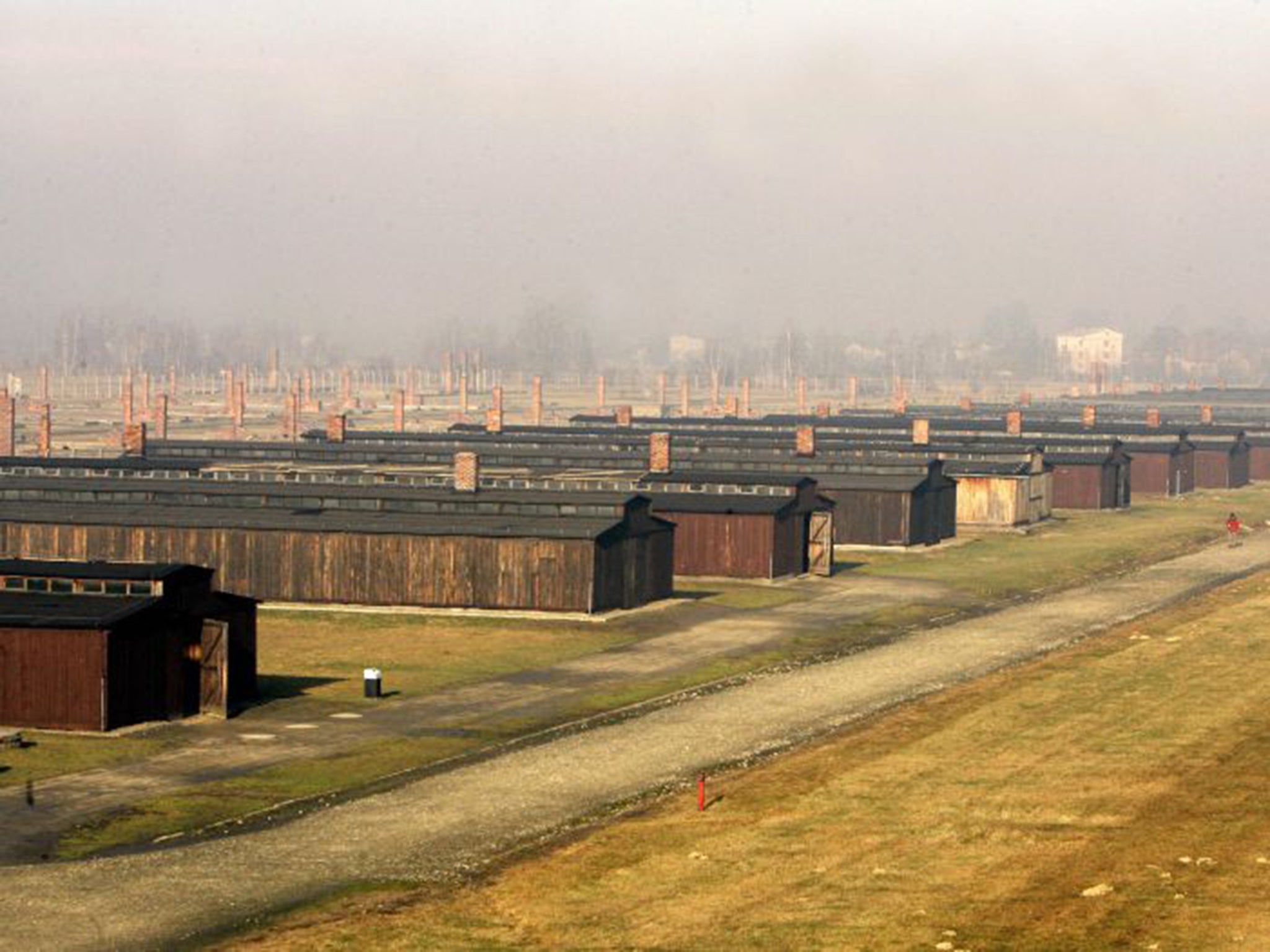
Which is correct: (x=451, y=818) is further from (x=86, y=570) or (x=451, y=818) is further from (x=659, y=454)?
(x=659, y=454)

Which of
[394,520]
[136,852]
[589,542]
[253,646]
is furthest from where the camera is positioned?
[394,520]

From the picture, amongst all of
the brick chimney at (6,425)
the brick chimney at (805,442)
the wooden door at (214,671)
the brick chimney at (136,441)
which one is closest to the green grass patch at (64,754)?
the wooden door at (214,671)

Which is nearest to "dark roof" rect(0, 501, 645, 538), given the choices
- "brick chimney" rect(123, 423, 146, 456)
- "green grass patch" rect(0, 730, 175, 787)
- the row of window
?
the row of window

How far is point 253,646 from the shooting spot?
6075cm

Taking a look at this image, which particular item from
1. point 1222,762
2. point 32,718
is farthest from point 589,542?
point 1222,762

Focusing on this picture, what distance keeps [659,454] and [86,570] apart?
55.0 meters

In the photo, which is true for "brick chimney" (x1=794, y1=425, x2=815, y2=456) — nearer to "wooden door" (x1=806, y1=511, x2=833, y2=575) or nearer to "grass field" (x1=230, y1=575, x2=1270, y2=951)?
"wooden door" (x1=806, y1=511, x2=833, y2=575)

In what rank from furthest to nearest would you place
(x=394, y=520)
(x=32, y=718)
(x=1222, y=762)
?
(x=394, y=520)
(x=32, y=718)
(x=1222, y=762)

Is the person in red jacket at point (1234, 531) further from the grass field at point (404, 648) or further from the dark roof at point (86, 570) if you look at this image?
the dark roof at point (86, 570)

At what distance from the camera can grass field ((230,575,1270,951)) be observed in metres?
35.2

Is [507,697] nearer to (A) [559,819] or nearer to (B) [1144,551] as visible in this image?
(A) [559,819]

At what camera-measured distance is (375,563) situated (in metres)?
83.6

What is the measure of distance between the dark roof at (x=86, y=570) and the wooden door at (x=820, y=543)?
143 ft

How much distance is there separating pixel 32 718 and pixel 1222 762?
29394 millimetres
